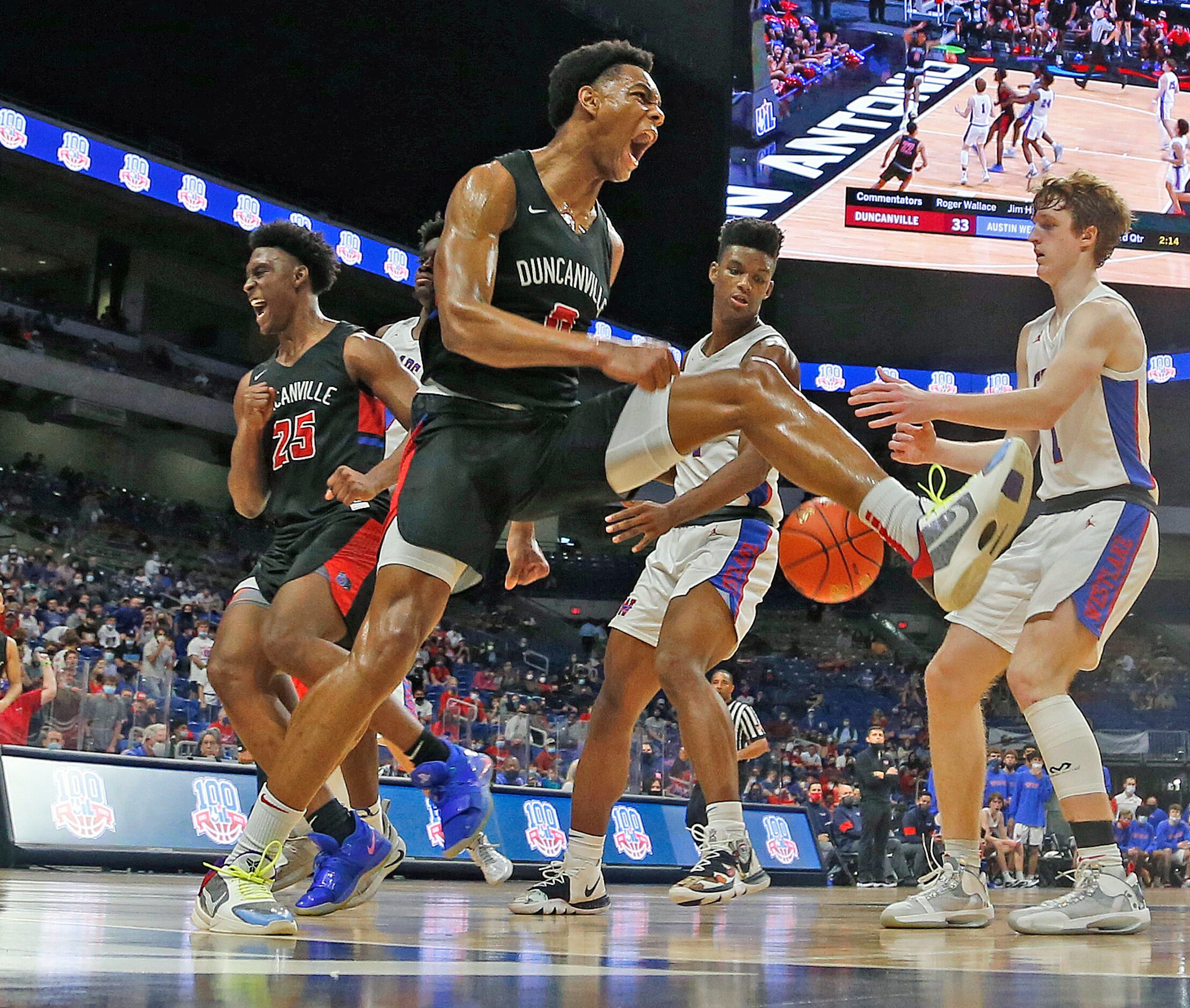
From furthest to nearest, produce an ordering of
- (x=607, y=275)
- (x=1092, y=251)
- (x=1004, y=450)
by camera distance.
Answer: (x=1092, y=251) → (x=607, y=275) → (x=1004, y=450)

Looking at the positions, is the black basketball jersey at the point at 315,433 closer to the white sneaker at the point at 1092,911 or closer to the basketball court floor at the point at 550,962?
the basketball court floor at the point at 550,962

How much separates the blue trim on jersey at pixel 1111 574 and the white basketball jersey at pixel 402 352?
9.36 feet

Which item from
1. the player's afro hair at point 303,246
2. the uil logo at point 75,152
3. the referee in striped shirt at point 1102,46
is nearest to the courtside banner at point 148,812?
the player's afro hair at point 303,246

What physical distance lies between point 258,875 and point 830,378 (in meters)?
20.5

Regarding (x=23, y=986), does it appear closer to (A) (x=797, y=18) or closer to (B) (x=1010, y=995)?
(B) (x=1010, y=995)

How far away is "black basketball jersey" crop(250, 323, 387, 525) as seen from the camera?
164 inches

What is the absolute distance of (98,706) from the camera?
29.0 feet

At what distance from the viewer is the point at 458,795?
369cm

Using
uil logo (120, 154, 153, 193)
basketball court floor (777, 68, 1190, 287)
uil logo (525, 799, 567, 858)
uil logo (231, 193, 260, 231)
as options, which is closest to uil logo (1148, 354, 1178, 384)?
basketball court floor (777, 68, 1190, 287)

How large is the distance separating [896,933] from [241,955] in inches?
69.5

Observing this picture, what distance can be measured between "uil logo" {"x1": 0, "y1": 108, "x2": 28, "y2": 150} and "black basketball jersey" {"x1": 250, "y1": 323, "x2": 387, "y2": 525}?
13.6 m

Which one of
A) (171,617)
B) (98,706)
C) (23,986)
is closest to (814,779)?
(171,617)

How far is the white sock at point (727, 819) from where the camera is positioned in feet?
13.5

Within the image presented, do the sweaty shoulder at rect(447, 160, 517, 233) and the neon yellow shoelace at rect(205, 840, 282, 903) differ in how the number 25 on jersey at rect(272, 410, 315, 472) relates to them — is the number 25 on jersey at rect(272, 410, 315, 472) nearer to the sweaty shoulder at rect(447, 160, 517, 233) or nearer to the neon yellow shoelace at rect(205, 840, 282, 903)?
the sweaty shoulder at rect(447, 160, 517, 233)
